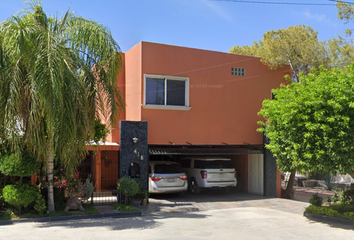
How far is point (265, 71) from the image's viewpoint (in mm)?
16078

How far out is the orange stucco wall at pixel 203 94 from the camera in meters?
14.0

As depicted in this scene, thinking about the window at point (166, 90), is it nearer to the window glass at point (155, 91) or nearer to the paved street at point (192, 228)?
the window glass at point (155, 91)

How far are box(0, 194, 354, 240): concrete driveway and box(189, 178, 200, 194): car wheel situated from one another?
282 centimetres

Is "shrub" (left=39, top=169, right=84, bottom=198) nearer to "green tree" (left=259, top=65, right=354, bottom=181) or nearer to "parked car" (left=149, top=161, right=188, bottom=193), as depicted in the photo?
"parked car" (left=149, top=161, right=188, bottom=193)

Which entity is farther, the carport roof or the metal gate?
the metal gate

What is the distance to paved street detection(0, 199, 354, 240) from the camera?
347 inches

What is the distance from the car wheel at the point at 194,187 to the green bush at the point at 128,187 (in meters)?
4.11

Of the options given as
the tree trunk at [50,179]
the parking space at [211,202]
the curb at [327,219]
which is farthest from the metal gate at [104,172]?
the curb at [327,219]

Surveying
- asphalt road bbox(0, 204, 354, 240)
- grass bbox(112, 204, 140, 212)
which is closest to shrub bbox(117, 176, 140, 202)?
grass bbox(112, 204, 140, 212)

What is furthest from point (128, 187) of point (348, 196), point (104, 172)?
point (348, 196)

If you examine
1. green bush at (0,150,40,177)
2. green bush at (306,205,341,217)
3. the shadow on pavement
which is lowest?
the shadow on pavement

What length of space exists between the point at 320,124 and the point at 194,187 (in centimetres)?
780

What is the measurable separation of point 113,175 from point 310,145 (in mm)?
10189

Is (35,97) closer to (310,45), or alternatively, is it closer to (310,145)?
(310,145)
